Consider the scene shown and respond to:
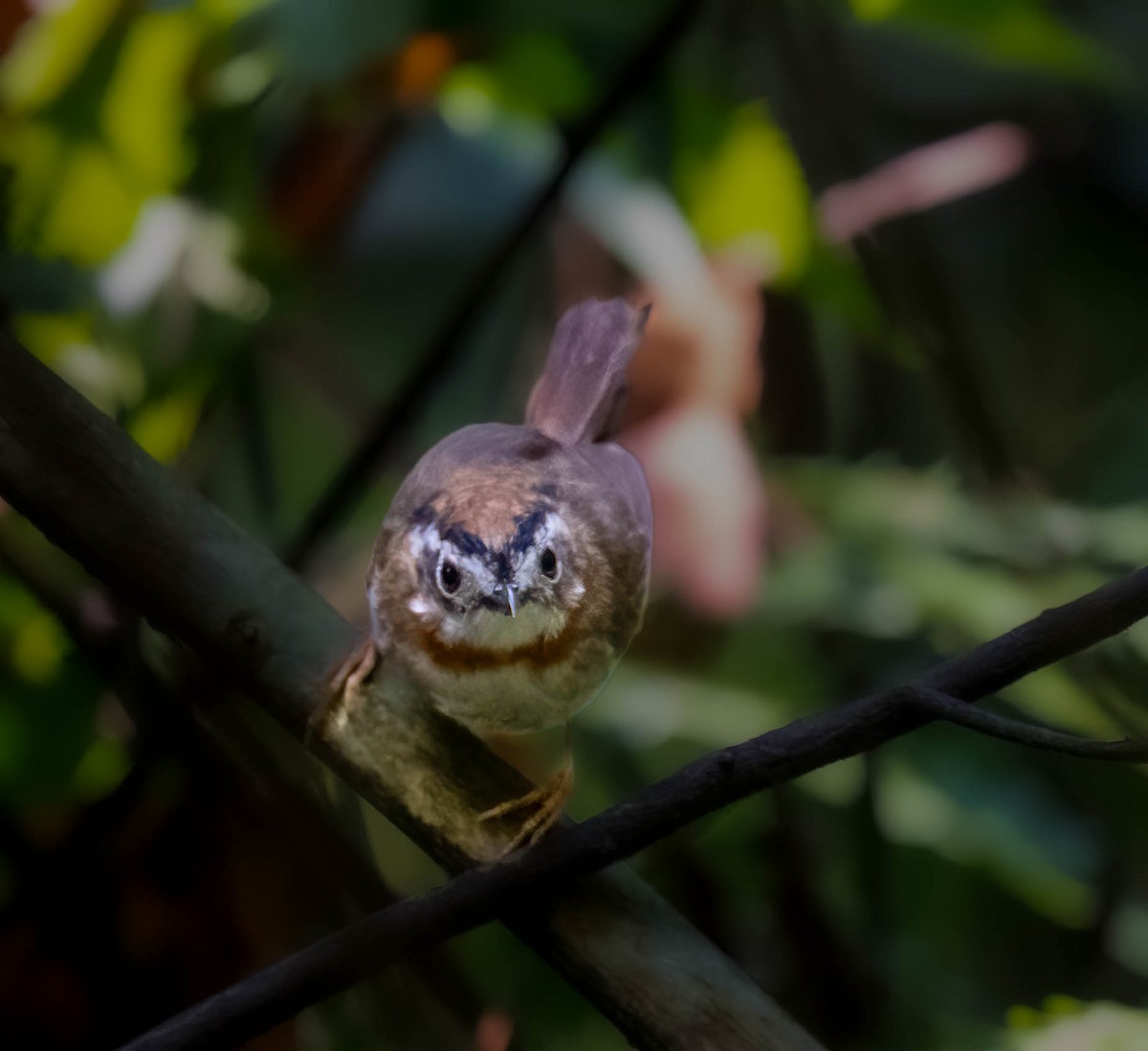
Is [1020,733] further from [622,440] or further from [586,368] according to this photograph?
[622,440]

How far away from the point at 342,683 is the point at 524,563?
0.11 meters

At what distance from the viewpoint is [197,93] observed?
1.16 meters

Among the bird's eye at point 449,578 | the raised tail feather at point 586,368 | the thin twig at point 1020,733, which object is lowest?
the thin twig at point 1020,733

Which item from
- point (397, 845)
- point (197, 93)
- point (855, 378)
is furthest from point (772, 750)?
point (855, 378)

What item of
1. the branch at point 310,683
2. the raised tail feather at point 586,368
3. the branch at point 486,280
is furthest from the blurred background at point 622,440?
the raised tail feather at point 586,368

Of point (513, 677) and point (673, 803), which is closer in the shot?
point (673, 803)

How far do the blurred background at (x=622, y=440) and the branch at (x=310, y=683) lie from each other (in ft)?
0.35

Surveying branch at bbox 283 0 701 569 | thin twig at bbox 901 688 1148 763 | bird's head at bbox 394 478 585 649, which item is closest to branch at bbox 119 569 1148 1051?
thin twig at bbox 901 688 1148 763

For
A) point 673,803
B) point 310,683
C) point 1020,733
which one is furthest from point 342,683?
point 1020,733

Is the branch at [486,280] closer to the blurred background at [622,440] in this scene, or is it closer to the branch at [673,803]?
the blurred background at [622,440]

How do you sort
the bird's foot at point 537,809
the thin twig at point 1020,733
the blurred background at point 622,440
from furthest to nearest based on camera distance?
the blurred background at point 622,440 < the bird's foot at point 537,809 < the thin twig at point 1020,733

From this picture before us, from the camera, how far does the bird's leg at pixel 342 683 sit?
1.99 ft

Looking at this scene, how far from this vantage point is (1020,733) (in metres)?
0.50

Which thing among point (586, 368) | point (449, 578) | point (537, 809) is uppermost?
point (586, 368)
